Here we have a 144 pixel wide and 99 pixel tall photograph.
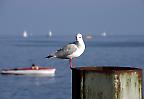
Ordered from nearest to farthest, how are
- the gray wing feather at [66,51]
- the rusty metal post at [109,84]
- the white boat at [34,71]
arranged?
1. the rusty metal post at [109,84]
2. the gray wing feather at [66,51]
3. the white boat at [34,71]

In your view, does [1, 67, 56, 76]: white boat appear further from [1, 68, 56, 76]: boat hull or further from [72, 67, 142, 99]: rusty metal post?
[72, 67, 142, 99]: rusty metal post

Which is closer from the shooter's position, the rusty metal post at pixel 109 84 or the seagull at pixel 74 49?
the rusty metal post at pixel 109 84

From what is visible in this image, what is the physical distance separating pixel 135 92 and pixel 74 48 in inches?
243

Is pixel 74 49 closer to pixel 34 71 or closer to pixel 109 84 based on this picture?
pixel 109 84

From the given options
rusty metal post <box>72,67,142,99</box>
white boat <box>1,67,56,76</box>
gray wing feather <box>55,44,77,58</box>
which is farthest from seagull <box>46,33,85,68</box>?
white boat <box>1,67,56,76</box>

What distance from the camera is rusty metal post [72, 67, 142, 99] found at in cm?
594

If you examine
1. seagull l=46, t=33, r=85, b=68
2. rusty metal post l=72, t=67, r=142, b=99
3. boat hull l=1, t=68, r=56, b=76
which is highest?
seagull l=46, t=33, r=85, b=68

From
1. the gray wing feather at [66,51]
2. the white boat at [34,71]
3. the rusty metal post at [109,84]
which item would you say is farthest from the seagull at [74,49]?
the white boat at [34,71]

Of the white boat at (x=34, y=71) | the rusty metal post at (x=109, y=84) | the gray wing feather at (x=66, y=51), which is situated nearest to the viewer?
the rusty metal post at (x=109, y=84)

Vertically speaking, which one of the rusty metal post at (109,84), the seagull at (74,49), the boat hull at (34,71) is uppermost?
the seagull at (74,49)

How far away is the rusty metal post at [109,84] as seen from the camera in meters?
5.94

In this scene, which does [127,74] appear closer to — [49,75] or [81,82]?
[81,82]

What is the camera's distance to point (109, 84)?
5969 mm

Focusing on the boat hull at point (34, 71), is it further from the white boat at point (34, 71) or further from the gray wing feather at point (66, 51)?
the gray wing feather at point (66, 51)
